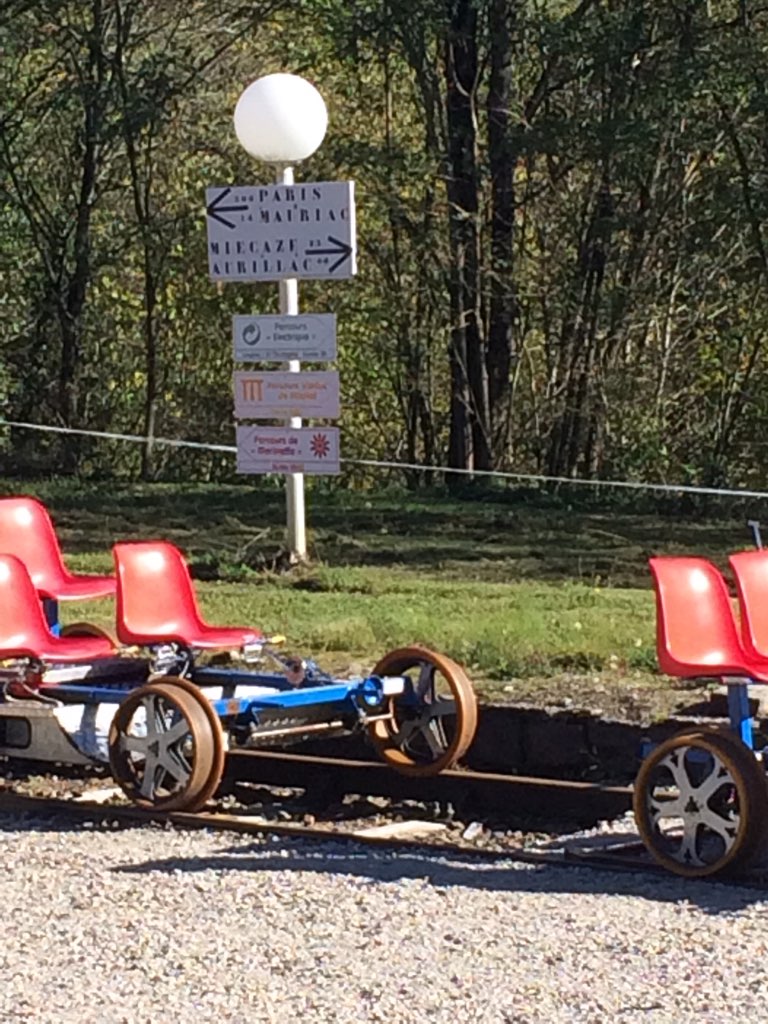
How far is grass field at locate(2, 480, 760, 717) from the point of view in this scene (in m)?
11.9

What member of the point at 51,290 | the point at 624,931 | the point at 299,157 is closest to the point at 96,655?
the point at 624,931

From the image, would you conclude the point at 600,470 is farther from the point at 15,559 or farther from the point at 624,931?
the point at 624,931

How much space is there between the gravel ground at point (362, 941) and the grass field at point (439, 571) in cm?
301

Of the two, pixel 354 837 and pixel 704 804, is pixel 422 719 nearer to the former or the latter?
pixel 354 837

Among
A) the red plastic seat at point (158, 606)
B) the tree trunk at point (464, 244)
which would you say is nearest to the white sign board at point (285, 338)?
the red plastic seat at point (158, 606)

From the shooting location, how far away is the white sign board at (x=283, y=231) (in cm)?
1488

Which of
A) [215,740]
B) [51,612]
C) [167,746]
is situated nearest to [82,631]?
[51,612]

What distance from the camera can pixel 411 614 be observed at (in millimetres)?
13461

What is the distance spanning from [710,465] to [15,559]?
1444cm

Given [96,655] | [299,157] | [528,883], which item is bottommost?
[528,883]

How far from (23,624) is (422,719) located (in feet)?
6.31

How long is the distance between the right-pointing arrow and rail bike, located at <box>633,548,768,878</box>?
6.84m

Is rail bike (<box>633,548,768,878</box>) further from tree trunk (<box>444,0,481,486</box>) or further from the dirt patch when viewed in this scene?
tree trunk (<box>444,0,481,486</box>)

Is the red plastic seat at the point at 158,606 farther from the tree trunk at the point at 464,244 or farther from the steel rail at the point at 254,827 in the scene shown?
the tree trunk at the point at 464,244
